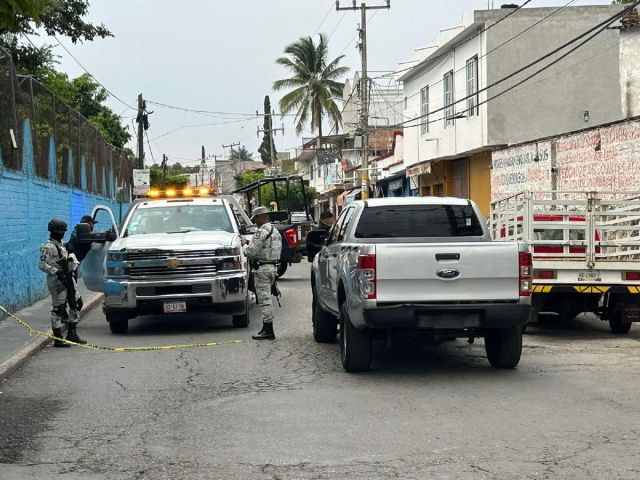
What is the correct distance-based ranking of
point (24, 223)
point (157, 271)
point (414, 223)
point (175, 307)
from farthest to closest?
point (24, 223), point (157, 271), point (175, 307), point (414, 223)

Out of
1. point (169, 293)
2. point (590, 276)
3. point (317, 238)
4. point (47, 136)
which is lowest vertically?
point (169, 293)

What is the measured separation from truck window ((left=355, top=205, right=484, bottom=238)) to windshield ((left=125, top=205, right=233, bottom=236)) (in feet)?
14.2

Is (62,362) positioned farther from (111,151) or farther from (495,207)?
(111,151)

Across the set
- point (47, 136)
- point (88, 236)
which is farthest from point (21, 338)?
point (47, 136)

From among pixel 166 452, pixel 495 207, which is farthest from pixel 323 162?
pixel 166 452

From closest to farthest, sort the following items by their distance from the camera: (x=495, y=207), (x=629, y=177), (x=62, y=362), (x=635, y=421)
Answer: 1. (x=635, y=421)
2. (x=62, y=362)
3. (x=495, y=207)
4. (x=629, y=177)

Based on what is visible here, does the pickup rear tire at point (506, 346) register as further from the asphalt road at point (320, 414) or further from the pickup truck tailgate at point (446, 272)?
the pickup truck tailgate at point (446, 272)

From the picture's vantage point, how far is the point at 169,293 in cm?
1292

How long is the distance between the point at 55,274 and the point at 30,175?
646 cm

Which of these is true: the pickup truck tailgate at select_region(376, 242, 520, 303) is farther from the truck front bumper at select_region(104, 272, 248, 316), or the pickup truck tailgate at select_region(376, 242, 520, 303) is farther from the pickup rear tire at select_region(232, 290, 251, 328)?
the pickup rear tire at select_region(232, 290, 251, 328)

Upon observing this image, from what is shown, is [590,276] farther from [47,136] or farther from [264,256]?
[47,136]

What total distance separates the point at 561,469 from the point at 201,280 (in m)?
7.82

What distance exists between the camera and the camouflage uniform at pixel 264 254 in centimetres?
1189

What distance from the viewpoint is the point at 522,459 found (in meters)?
6.09
